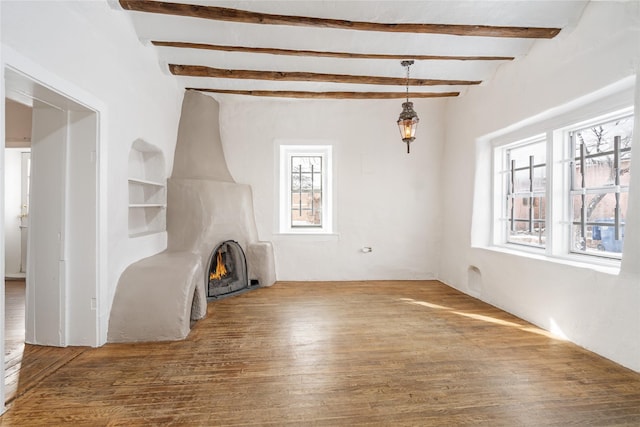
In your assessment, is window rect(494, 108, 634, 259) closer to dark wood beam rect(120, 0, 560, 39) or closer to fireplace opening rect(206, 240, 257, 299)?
dark wood beam rect(120, 0, 560, 39)

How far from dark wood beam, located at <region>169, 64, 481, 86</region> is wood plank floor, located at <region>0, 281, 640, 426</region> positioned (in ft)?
9.51

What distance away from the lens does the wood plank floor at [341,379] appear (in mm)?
1807

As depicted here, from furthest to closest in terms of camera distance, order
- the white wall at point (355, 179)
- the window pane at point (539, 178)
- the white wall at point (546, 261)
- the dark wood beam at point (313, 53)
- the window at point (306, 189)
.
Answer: the window at point (306, 189)
the white wall at point (355, 179)
the window pane at point (539, 178)
the dark wood beam at point (313, 53)
the white wall at point (546, 261)

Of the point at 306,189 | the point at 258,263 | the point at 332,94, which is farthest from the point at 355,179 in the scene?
the point at 258,263

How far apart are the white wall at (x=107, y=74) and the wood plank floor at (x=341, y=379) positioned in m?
0.80

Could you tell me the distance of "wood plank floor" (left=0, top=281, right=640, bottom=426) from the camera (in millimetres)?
1807

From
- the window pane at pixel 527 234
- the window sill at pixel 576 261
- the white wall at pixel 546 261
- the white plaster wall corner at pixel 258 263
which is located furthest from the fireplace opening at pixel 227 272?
the window pane at pixel 527 234

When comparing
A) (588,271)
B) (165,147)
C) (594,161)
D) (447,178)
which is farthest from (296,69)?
(588,271)

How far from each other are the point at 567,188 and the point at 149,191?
15.5ft

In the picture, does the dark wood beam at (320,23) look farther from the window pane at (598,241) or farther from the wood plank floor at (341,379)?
the wood plank floor at (341,379)

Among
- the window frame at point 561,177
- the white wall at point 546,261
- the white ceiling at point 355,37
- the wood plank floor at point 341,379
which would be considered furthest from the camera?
the window frame at point 561,177

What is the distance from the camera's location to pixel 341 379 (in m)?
2.18

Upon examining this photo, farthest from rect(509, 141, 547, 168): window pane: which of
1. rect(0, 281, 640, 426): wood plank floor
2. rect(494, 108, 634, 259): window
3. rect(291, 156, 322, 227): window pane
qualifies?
rect(291, 156, 322, 227): window pane

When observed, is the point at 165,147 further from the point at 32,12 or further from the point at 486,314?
the point at 486,314
